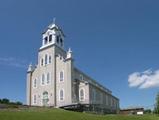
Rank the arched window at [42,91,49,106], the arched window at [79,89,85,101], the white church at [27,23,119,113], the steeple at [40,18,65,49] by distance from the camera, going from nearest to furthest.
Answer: the white church at [27,23,119,113]
the arched window at [79,89,85,101]
the arched window at [42,91,49,106]
the steeple at [40,18,65,49]

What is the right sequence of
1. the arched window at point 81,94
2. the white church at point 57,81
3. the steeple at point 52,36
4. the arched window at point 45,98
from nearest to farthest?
the white church at point 57,81 < the arched window at point 81,94 < the arched window at point 45,98 < the steeple at point 52,36

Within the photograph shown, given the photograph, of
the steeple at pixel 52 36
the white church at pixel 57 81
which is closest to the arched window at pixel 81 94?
the white church at pixel 57 81

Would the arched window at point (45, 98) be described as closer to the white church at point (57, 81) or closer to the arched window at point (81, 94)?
the white church at point (57, 81)

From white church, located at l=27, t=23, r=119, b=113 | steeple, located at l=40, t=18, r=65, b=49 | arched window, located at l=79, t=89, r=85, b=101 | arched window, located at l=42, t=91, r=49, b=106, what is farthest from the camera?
steeple, located at l=40, t=18, r=65, b=49

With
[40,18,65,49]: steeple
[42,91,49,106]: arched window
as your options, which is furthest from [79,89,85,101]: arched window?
[40,18,65,49]: steeple

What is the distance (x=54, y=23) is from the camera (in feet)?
225

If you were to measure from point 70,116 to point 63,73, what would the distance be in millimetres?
26540

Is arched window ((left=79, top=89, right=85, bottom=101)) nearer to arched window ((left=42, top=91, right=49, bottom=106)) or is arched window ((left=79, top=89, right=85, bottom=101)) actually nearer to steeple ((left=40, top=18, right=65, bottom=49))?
arched window ((left=42, top=91, right=49, bottom=106))

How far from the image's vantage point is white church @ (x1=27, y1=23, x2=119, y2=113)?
6006cm

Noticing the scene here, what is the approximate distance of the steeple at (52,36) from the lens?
220 feet

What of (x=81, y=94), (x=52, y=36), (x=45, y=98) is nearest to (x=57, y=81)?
(x=45, y=98)

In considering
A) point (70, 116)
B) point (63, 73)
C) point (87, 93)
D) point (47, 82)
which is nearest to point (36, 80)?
point (47, 82)

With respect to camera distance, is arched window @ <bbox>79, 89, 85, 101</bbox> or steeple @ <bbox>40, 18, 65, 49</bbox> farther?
steeple @ <bbox>40, 18, 65, 49</bbox>

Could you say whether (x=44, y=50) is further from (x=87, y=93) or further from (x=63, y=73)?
(x=87, y=93)
